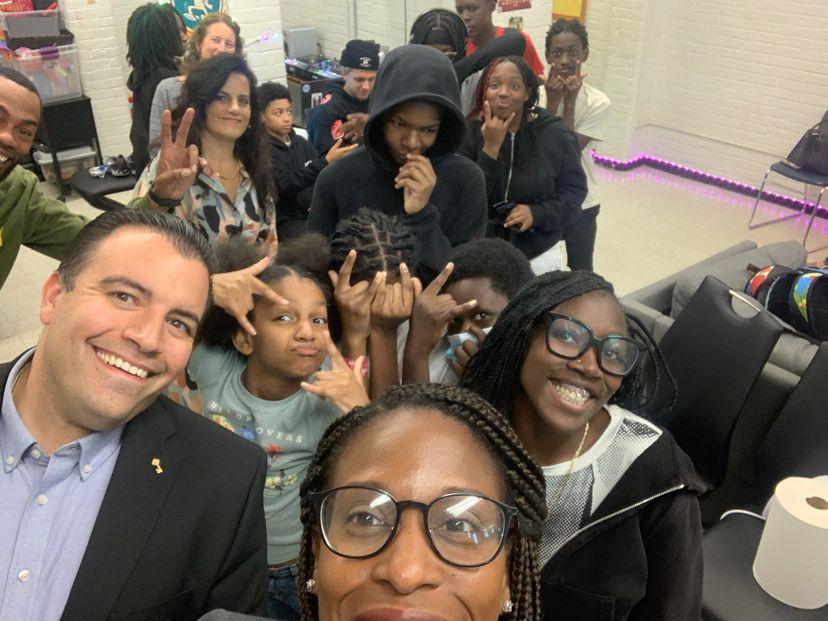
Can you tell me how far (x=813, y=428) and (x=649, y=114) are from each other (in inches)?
199

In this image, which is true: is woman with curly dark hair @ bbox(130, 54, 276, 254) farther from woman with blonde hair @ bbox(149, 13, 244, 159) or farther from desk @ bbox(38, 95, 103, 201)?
desk @ bbox(38, 95, 103, 201)

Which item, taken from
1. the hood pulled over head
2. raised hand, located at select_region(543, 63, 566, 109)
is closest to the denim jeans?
the hood pulled over head

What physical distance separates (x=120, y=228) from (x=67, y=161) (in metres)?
5.05

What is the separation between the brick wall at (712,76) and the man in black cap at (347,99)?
3419 millimetres

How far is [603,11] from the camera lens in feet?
20.8

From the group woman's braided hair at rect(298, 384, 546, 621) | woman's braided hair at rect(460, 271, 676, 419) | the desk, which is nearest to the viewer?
woman's braided hair at rect(298, 384, 546, 621)

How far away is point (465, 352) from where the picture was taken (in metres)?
1.73

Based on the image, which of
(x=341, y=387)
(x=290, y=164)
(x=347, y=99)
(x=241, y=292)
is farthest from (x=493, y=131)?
(x=341, y=387)

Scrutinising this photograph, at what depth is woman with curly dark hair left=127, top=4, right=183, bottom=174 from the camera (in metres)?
4.18

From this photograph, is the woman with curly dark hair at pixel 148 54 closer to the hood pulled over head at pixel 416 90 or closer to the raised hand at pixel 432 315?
the hood pulled over head at pixel 416 90

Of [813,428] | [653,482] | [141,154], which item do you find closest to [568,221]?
[813,428]

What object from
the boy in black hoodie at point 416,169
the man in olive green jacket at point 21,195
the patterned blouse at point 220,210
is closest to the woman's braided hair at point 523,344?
the boy in black hoodie at point 416,169

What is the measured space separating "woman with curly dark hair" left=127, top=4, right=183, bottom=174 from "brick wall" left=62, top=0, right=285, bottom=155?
0.84 metres

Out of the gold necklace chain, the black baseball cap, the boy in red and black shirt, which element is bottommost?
the gold necklace chain
